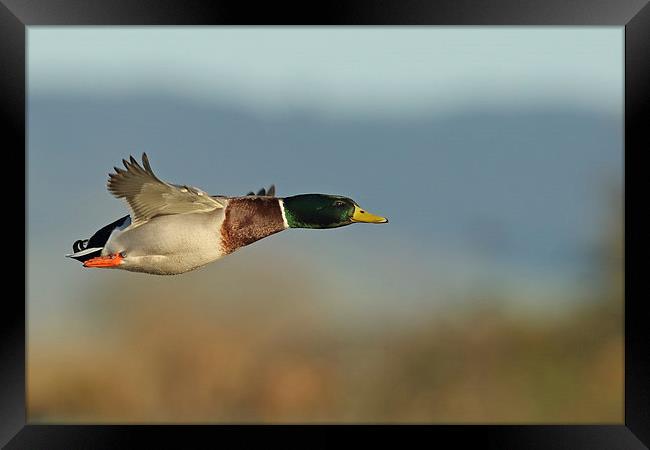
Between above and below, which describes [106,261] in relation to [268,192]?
below

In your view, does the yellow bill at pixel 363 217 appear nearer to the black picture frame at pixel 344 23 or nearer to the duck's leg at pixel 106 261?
the black picture frame at pixel 344 23

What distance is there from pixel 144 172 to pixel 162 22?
2.13 feet

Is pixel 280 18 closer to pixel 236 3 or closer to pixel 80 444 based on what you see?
pixel 236 3

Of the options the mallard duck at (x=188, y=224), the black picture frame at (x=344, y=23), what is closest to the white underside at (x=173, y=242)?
the mallard duck at (x=188, y=224)

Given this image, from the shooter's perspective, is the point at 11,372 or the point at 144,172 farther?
the point at 11,372

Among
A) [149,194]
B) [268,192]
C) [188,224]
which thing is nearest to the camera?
[149,194]

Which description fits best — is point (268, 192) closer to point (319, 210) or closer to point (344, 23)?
point (319, 210)

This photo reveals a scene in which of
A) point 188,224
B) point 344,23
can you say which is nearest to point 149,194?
point 188,224

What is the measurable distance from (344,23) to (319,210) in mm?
782

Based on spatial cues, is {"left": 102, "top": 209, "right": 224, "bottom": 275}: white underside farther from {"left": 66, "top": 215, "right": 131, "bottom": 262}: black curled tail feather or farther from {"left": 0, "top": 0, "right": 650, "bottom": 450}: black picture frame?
{"left": 0, "top": 0, "right": 650, "bottom": 450}: black picture frame

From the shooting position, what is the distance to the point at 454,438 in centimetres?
412

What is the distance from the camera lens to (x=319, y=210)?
13.9 ft

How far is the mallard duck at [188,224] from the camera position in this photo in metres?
3.97

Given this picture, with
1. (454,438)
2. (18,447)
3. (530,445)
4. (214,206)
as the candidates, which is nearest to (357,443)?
(454,438)
